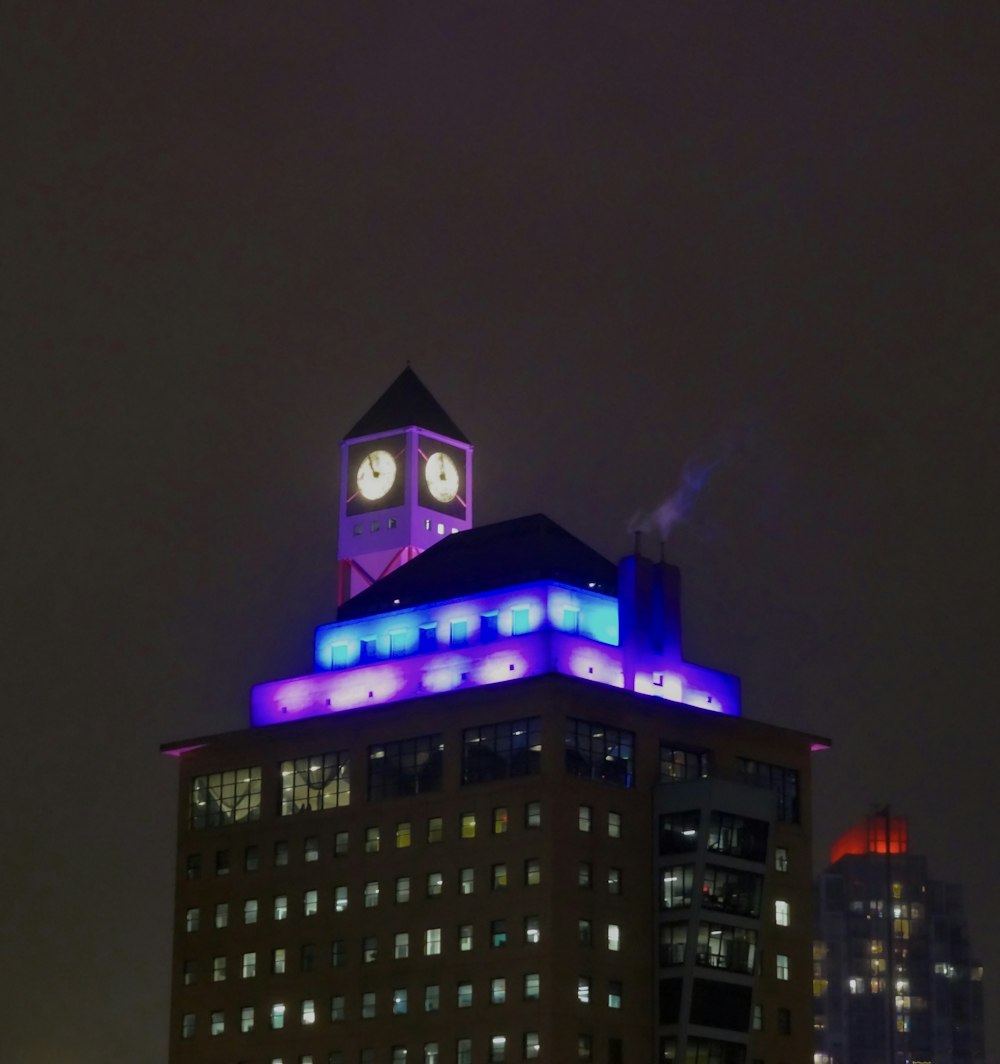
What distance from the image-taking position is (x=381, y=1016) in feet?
463

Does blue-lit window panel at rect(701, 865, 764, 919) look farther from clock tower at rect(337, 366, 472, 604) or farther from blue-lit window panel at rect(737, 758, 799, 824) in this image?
clock tower at rect(337, 366, 472, 604)

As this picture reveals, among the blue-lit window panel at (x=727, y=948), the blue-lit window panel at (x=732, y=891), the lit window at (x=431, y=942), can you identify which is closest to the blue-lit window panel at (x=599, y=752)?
the blue-lit window panel at (x=732, y=891)

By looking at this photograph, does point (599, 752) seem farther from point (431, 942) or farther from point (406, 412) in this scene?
point (406, 412)

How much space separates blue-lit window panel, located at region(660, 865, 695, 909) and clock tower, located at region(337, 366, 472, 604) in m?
35.0

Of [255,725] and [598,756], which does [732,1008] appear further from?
[255,725]

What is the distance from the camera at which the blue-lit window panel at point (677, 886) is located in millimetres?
139750

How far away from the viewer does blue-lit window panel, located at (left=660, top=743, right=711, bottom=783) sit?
471 ft

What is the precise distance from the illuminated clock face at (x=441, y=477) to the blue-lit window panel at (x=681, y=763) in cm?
3305

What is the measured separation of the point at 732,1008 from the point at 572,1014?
35.6 ft

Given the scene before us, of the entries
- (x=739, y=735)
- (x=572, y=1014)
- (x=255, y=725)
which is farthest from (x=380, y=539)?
(x=572, y=1014)

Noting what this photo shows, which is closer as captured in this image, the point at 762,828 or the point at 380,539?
the point at 762,828

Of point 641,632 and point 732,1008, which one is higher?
point 641,632

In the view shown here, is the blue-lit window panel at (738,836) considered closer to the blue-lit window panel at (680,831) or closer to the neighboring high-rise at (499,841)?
the neighboring high-rise at (499,841)

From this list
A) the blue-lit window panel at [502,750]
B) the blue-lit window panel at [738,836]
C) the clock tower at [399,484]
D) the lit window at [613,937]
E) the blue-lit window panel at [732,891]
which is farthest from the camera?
the clock tower at [399,484]
